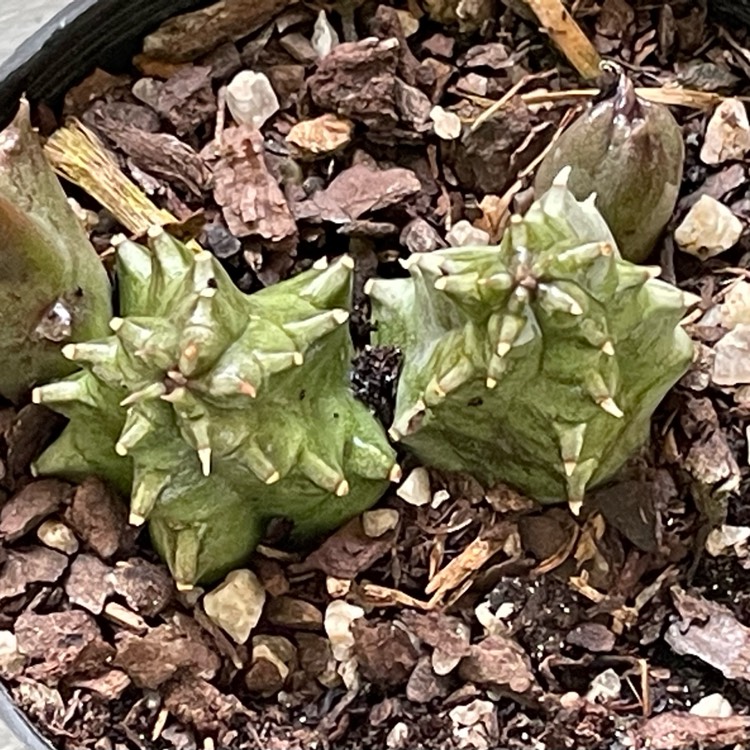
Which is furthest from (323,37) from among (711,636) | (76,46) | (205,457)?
(711,636)

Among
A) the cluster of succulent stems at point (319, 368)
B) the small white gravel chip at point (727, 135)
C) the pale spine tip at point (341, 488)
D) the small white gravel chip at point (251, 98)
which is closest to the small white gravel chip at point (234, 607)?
the cluster of succulent stems at point (319, 368)

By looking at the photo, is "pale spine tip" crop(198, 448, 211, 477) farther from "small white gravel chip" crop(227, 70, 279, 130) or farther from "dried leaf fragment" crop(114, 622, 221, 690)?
"small white gravel chip" crop(227, 70, 279, 130)

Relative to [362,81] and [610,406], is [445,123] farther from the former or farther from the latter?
[610,406]

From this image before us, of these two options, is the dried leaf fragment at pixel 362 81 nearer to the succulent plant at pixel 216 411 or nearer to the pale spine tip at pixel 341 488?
the succulent plant at pixel 216 411

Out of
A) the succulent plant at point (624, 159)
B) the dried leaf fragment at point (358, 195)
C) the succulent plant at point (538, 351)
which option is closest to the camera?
the succulent plant at point (538, 351)

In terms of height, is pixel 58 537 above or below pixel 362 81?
below

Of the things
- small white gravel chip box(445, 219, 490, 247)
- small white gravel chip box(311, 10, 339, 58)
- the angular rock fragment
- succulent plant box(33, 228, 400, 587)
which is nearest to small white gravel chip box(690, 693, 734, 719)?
succulent plant box(33, 228, 400, 587)
